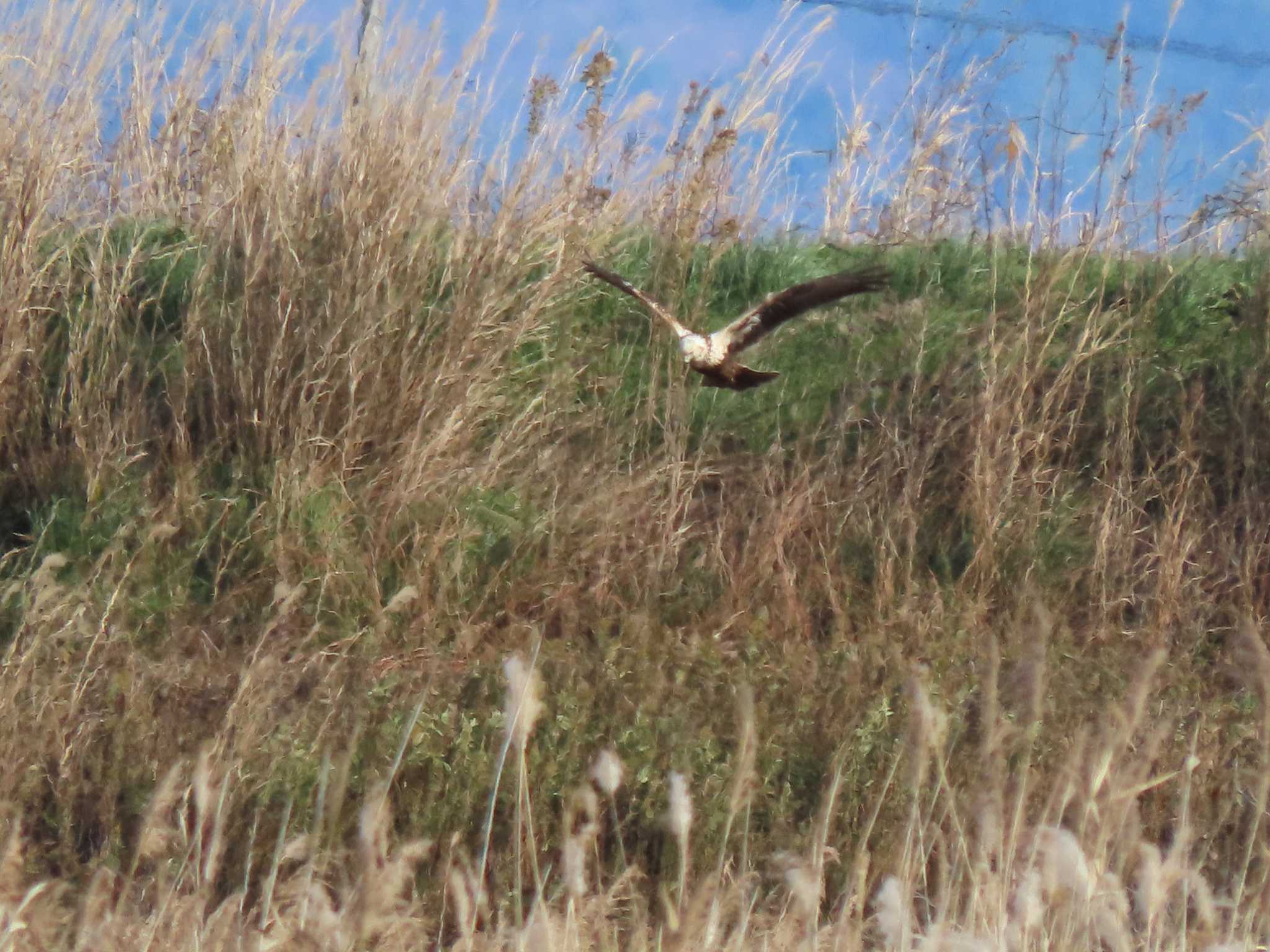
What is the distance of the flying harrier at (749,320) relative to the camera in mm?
3643

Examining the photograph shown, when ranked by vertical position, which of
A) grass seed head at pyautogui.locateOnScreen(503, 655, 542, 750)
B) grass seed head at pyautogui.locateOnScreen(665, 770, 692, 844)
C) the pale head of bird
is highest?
the pale head of bird

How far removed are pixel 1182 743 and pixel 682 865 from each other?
2069 millimetres

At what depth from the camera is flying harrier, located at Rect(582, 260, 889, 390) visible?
364cm

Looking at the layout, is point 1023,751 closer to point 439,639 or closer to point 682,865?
point 682,865

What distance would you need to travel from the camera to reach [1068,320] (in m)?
5.15

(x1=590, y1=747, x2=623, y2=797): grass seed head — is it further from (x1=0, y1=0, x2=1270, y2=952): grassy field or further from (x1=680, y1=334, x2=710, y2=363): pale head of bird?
(x1=680, y1=334, x2=710, y2=363): pale head of bird

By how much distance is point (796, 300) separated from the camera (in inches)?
148

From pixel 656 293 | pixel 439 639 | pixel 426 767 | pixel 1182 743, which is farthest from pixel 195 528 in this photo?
pixel 1182 743

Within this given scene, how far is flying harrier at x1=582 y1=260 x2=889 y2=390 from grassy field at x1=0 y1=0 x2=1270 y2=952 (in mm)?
696

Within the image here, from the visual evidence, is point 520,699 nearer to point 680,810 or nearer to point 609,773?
point 609,773

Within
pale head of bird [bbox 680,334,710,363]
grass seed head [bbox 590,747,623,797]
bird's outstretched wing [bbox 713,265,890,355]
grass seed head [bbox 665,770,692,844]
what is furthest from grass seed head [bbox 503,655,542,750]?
pale head of bird [bbox 680,334,710,363]

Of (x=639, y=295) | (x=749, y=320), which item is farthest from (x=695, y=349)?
(x=639, y=295)

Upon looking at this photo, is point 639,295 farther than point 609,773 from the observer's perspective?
Yes

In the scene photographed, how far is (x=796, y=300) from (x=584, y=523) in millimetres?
1262
